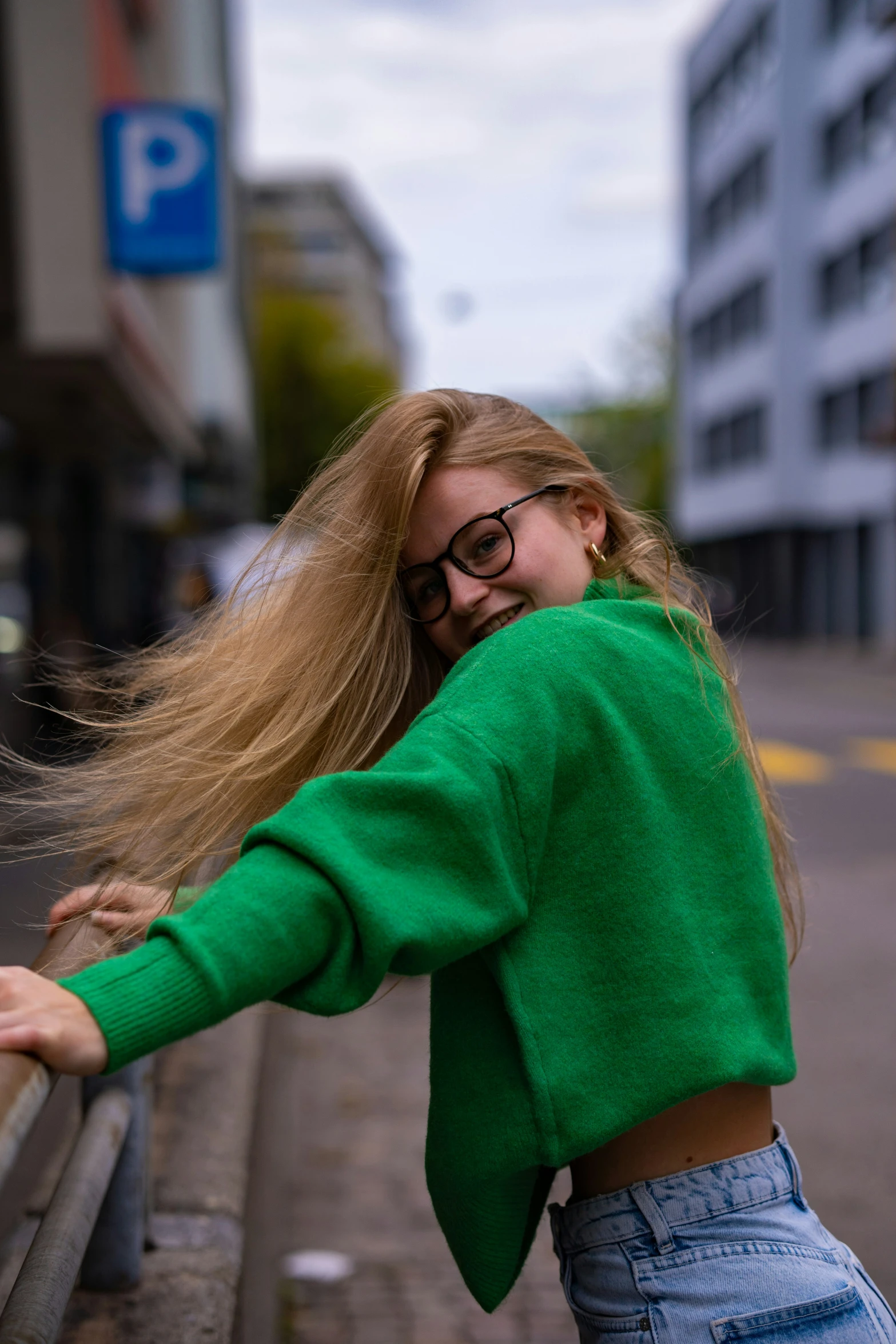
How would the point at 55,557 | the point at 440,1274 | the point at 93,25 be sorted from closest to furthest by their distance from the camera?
the point at 440,1274 → the point at 93,25 → the point at 55,557

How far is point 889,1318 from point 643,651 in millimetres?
736

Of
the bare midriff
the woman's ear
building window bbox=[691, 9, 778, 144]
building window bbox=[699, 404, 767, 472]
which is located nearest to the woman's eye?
the woman's ear

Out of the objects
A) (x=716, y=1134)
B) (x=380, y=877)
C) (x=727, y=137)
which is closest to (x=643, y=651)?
(x=380, y=877)

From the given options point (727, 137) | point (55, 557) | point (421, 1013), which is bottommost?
point (421, 1013)

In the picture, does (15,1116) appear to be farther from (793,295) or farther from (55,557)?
(793,295)

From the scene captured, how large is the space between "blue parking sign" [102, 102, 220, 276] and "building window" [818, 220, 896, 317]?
1037 inches

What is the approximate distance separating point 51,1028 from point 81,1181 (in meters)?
0.70

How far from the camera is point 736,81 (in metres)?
45.4

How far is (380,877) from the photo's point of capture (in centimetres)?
125

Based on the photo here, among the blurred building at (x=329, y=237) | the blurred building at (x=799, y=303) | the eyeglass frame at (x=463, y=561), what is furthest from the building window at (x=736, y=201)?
the eyeglass frame at (x=463, y=561)

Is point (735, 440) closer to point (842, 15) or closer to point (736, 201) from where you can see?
point (736, 201)

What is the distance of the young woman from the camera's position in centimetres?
123

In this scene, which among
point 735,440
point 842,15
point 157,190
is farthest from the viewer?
point 735,440

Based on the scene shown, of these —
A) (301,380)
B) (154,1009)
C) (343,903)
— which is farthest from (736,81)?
(154,1009)
